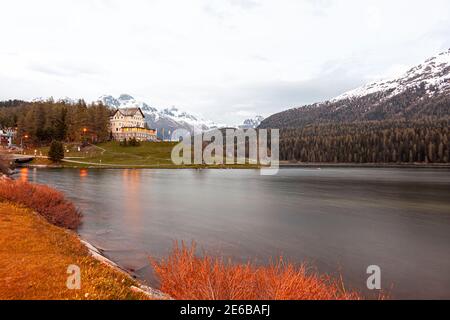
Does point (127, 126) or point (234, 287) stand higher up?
point (127, 126)

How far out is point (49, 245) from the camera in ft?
48.5

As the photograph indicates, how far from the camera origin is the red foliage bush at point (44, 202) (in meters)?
26.8

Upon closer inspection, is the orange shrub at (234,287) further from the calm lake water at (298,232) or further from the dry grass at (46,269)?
the calm lake water at (298,232)

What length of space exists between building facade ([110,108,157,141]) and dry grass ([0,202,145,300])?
166581 millimetres

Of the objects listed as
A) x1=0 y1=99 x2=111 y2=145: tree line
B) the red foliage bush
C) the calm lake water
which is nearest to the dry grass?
the calm lake water

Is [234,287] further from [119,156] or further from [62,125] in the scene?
[62,125]

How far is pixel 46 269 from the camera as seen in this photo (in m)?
11.3

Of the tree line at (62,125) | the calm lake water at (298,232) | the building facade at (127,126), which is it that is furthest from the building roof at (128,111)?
the calm lake water at (298,232)

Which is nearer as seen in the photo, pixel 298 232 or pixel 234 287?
pixel 234 287

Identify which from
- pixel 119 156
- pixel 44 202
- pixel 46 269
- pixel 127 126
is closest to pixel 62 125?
pixel 127 126

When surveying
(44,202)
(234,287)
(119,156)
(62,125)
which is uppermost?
(62,125)

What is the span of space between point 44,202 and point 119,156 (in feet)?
360

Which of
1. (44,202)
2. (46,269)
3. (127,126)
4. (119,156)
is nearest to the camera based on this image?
(46,269)

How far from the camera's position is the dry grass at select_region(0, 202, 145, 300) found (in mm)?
9469
